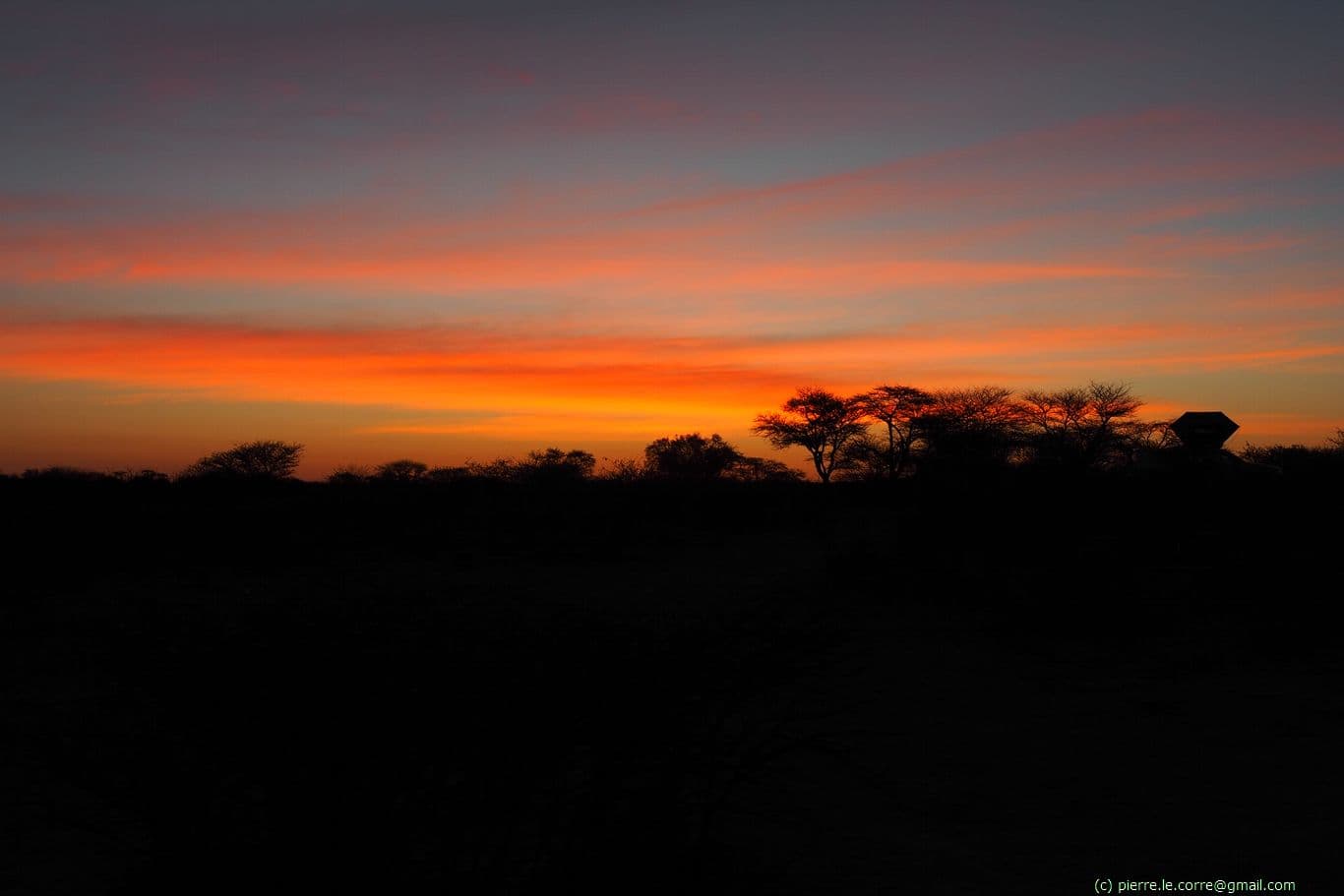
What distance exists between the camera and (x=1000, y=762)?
8.72m

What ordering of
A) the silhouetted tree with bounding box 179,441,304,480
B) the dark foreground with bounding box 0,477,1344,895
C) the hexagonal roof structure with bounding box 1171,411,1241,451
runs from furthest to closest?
the silhouetted tree with bounding box 179,441,304,480, the hexagonal roof structure with bounding box 1171,411,1241,451, the dark foreground with bounding box 0,477,1344,895

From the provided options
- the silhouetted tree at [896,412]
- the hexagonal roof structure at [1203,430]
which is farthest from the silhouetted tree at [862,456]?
the hexagonal roof structure at [1203,430]

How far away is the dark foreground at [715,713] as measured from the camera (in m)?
4.69

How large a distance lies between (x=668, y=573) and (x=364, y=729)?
42.2ft

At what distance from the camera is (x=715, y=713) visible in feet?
18.5

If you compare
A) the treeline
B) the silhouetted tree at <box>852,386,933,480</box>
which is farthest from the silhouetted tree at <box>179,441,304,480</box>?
the silhouetted tree at <box>852,386,933,480</box>

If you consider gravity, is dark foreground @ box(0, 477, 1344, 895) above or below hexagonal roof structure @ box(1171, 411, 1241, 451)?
below

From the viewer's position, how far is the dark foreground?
469cm

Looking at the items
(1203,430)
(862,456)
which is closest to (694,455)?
(862,456)

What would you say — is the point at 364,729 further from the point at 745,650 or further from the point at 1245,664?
the point at 1245,664

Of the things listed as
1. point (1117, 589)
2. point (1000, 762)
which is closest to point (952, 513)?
point (1117, 589)

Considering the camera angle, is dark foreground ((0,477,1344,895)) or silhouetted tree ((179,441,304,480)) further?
silhouetted tree ((179,441,304,480))

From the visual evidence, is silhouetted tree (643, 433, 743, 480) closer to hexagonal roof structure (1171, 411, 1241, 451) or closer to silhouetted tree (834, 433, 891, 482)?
silhouetted tree (834, 433, 891, 482)

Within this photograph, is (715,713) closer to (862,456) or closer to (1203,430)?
(1203,430)
